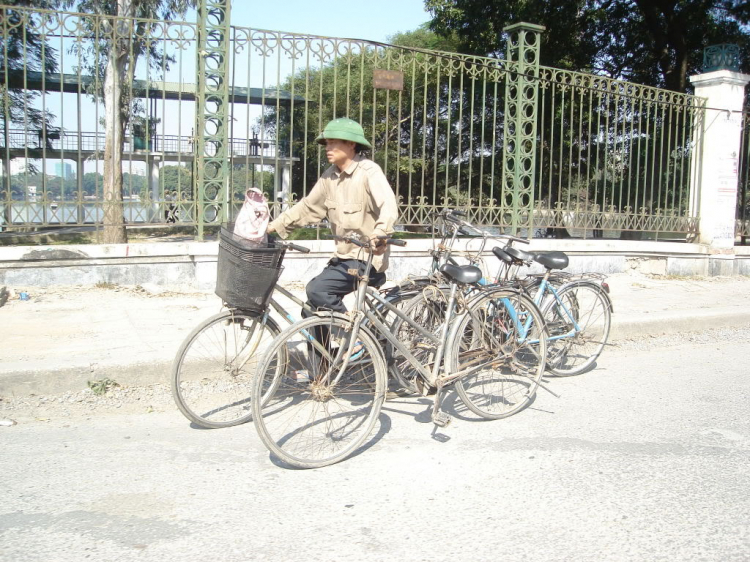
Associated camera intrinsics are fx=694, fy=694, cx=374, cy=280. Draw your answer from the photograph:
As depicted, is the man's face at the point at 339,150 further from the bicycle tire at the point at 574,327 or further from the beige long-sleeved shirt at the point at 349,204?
the bicycle tire at the point at 574,327

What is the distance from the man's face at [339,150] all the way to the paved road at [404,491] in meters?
1.68

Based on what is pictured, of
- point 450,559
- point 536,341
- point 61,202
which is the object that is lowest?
point 450,559

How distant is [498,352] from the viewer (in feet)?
14.8

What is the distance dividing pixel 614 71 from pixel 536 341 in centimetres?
1668

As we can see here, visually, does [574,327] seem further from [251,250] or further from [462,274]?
[251,250]

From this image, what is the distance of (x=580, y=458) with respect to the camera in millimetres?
3830

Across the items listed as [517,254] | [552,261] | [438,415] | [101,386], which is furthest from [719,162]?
[101,386]

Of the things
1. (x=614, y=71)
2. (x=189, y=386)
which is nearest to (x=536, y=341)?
(x=189, y=386)

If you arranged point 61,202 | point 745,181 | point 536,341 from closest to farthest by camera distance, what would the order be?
point 536,341, point 61,202, point 745,181

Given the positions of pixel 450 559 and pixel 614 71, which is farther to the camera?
pixel 614 71

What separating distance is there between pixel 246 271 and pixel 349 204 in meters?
1.00

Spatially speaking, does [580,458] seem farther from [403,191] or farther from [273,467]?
[403,191]

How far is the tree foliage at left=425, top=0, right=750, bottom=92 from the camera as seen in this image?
16.9 m

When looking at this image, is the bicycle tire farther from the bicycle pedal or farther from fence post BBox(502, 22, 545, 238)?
fence post BBox(502, 22, 545, 238)
